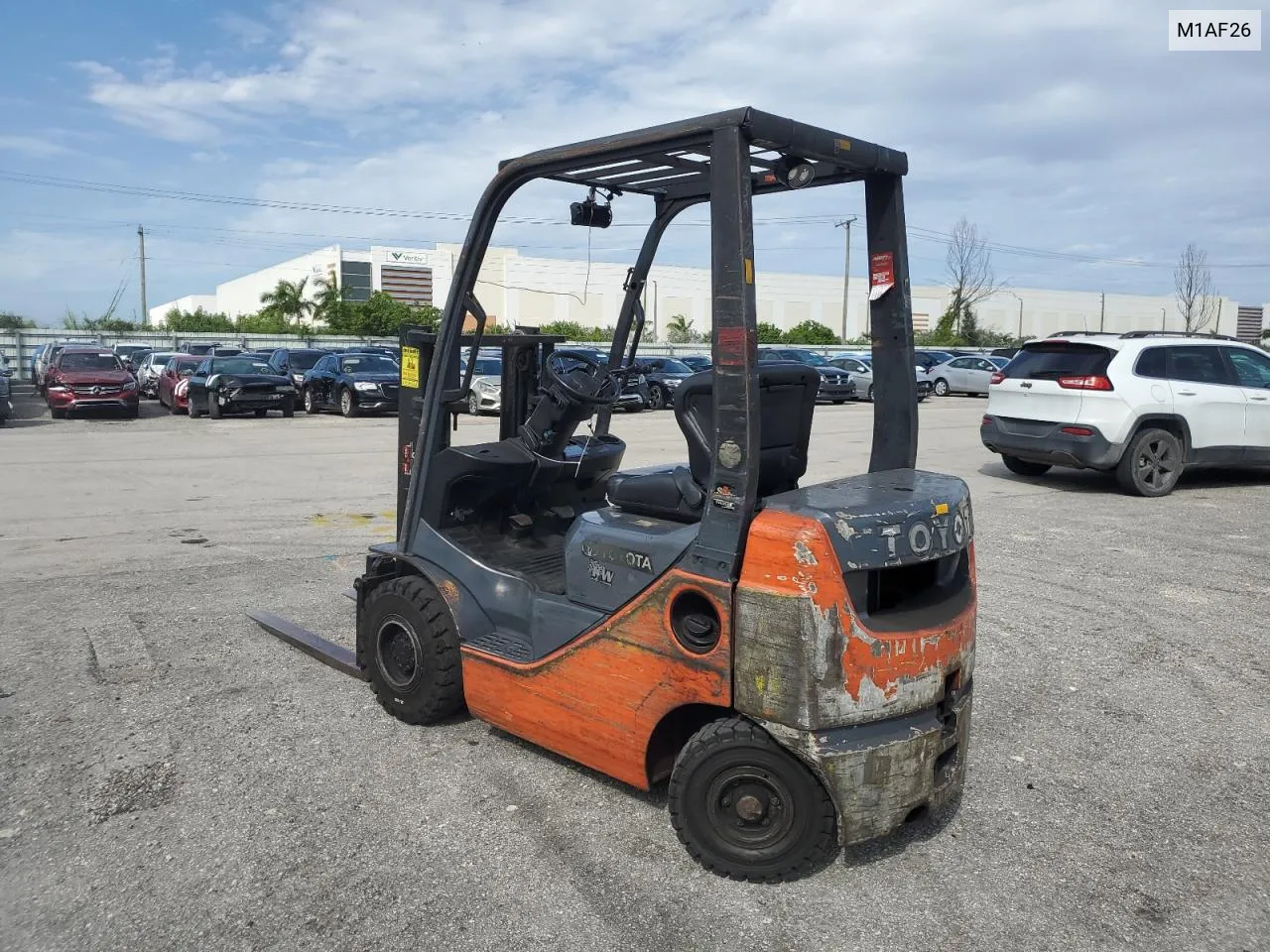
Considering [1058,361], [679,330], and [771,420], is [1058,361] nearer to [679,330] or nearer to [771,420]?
[771,420]

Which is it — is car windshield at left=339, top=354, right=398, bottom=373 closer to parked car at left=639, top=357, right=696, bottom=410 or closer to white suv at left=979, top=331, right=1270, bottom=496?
parked car at left=639, top=357, right=696, bottom=410

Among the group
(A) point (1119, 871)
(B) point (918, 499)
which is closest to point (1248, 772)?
(A) point (1119, 871)

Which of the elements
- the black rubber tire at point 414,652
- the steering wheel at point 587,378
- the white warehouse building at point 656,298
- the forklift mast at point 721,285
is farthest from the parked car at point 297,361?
the white warehouse building at point 656,298

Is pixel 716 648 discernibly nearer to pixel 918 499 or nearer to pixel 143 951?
pixel 918 499

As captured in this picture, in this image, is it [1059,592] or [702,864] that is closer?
[702,864]

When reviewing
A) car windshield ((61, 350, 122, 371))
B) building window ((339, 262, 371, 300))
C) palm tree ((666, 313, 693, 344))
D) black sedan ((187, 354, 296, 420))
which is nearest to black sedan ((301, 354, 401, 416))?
black sedan ((187, 354, 296, 420))

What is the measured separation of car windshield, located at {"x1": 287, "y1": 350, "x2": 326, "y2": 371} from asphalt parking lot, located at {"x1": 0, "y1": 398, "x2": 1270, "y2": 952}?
19.4 metres

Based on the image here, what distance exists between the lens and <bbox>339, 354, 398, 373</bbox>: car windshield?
Answer: 75.8ft

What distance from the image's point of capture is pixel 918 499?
11.1ft

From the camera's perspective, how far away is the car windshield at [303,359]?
26.1 m

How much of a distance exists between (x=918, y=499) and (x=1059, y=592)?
4218 millimetres

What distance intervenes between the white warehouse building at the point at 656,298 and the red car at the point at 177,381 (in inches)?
1229

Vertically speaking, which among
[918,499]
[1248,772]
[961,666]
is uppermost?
[918,499]

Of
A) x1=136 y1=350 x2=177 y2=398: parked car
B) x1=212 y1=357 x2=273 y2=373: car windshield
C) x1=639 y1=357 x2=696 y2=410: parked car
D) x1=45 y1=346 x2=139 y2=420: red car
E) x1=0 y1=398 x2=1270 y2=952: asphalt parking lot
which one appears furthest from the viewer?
x1=136 y1=350 x2=177 y2=398: parked car
